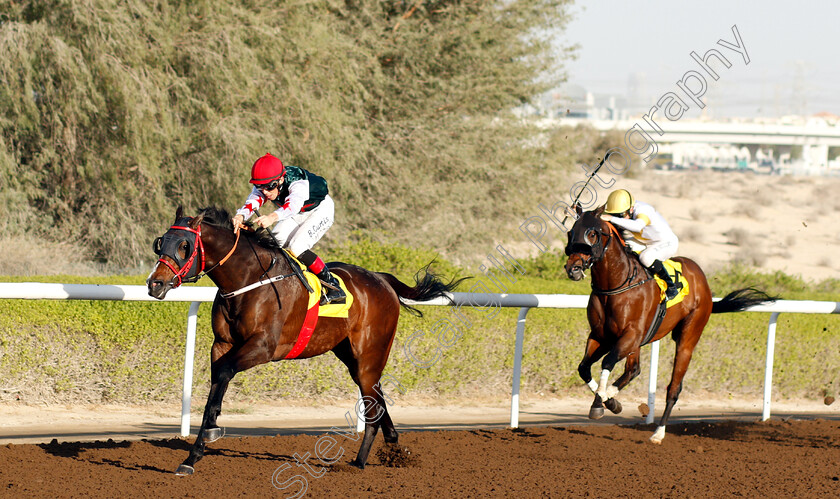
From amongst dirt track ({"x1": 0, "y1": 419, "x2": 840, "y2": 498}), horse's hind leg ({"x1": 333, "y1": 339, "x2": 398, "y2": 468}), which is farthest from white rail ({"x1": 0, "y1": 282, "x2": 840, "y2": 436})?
horse's hind leg ({"x1": 333, "y1": 339, "x2": 398, "y2": 468})

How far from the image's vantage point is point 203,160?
10.6 meters

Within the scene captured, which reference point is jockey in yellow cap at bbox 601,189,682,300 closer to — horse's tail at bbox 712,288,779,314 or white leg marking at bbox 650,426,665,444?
horse's tail at bbox 712,288,779,314

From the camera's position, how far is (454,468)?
468 centimetres

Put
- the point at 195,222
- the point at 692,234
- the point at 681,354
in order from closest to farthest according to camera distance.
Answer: the point at 195,222
the point at 681,354
the point at 692,234


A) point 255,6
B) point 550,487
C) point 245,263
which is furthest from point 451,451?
point 255,6

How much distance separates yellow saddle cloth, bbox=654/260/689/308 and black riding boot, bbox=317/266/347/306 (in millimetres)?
2489

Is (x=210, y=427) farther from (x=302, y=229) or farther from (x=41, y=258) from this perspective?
(x=41, y=258)

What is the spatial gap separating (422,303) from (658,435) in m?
1.87

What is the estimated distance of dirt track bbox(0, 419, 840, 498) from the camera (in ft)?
13.2

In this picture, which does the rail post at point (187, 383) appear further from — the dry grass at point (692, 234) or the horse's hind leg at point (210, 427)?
the dry grass at point (692, 234)

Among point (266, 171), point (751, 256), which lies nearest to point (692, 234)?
point (751, 256)

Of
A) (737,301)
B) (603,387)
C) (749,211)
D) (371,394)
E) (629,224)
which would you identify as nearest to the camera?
(371,394)

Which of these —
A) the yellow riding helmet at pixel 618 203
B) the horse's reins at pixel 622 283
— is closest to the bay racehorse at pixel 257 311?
the horse's reins at pixel 622 283

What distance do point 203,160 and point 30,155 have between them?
1.97 meters
